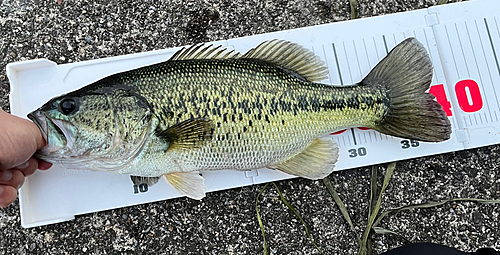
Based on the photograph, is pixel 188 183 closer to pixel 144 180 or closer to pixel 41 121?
pixel 144 180

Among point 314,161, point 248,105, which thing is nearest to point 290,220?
point 314,161

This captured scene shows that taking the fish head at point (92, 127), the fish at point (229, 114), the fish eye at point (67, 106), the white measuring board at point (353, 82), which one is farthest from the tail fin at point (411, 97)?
the fish eye at point (67, 106)

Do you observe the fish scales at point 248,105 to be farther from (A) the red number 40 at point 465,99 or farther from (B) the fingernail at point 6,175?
(B) the fingernail at point 6,175

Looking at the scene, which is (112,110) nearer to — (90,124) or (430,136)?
(90,124)

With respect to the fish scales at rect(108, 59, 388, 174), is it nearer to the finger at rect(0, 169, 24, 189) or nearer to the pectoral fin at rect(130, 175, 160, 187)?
the pectoral fin at rect(130, 175, 160, 187)

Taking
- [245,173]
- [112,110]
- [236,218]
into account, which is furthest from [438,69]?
[112,110]
